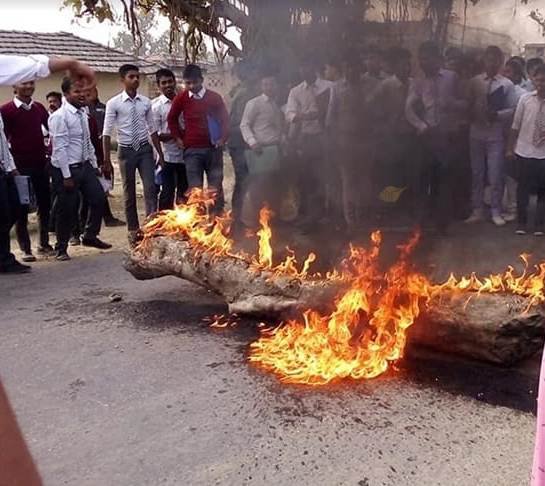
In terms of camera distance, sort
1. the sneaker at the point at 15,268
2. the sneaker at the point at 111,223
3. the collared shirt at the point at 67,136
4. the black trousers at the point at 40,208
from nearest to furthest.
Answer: the sneaker at the point at 15,268, the collared shirt at the point at 67,136, the black trousers at the point at 40,208, the sneaker at the point at 111,223

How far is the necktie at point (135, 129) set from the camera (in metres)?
7.95

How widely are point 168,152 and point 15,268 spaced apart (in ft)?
7.85

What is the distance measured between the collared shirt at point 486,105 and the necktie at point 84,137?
459cm

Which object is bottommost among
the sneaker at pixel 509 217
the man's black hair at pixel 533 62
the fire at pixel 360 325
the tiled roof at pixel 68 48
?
the sneaker at pixel 509 217

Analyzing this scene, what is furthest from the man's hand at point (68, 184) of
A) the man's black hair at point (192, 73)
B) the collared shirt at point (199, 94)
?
the man's black hair at point (192, 73)

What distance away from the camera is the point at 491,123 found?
25.5 ft

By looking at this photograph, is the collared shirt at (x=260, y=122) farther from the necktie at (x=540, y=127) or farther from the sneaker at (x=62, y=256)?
the necktie at (x=540, y=127)

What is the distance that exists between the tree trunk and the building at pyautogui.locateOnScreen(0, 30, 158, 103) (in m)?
13.3

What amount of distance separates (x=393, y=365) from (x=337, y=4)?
4460 mm

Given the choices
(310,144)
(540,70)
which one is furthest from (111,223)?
(540,70)

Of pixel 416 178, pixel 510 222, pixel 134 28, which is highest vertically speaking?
pixel 134 28

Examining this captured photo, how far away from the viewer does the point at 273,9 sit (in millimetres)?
7570

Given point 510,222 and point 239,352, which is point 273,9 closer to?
point 510,222

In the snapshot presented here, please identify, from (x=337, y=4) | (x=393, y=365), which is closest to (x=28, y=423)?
(x=393, y=365)
